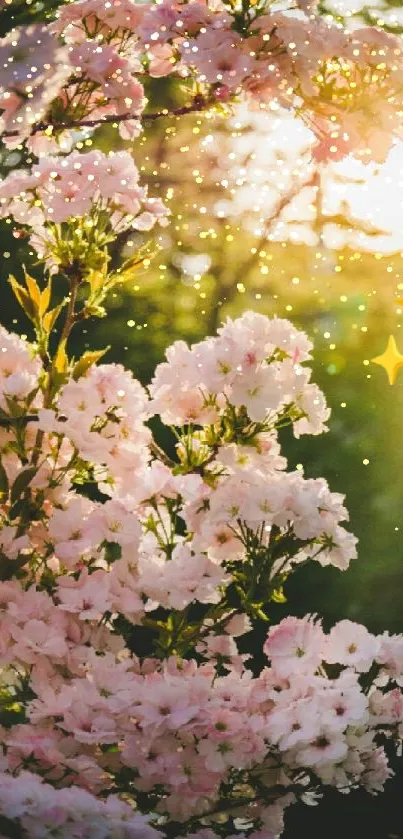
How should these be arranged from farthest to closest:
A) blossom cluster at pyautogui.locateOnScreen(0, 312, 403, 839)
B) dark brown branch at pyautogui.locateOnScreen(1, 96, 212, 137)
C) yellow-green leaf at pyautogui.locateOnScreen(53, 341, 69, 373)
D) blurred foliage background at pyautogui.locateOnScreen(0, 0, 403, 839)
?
blurred foliage background at pyautogui.locateOnScreen(0, 0, 403, 839)
dark brown branch at pyautogui.locateOnScreen(1, 96, 212, 137)
yellow-green leaf at pyautogui.locateOnScreen(53, 341, 69, 373)
blossom cluster at pyautogui.locateOnScreen(0, 312, 403, 839)

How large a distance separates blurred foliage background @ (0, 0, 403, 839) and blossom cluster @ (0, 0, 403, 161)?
1.66 metres

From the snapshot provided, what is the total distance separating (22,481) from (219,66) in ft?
2.42

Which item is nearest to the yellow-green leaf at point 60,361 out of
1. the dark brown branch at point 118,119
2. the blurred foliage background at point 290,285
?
the dark brown branch at point 118,119

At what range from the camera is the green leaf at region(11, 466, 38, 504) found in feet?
5.16

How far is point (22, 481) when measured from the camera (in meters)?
1.58

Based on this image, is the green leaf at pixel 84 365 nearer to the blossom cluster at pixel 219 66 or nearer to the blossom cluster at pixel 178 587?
the blossom cluster at pixel 178 587

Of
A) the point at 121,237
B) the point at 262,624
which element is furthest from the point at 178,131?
the point at 262,624

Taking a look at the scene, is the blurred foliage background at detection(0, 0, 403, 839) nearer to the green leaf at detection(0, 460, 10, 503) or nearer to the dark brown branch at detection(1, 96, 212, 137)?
the dark brown branch at detection(1, 96, 212, 137)

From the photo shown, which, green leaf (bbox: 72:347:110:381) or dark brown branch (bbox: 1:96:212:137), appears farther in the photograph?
dark brown branch (bbox: 1:96:212:137)

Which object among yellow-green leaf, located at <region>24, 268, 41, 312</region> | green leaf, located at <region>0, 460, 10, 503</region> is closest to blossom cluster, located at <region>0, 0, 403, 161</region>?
yellow-green leaf, located at <region>24, 268, 41, 312</region>

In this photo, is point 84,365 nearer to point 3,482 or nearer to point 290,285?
Answer: point 3,482

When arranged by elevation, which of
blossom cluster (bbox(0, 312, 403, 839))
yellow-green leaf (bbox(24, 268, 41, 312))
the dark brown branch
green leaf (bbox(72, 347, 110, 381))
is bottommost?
blossom cluster (bbox(0, 312, 403, 839))

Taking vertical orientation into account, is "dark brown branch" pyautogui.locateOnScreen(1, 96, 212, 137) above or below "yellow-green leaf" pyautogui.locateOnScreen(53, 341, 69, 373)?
above

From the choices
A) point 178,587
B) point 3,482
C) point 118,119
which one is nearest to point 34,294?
point 3,482
